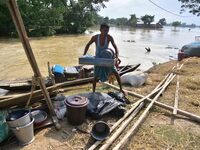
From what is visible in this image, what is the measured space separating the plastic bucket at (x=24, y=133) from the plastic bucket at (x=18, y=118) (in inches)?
1.9

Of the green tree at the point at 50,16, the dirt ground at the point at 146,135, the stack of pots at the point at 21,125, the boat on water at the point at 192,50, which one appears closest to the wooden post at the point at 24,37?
the dirt ground at the point at 146,135

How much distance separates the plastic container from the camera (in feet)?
11.0

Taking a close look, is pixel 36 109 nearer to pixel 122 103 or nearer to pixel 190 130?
pixel 122 103

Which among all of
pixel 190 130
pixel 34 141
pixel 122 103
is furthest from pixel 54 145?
pixel 190 130

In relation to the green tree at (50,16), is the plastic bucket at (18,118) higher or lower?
lower

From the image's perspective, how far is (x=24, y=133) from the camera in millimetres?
2914

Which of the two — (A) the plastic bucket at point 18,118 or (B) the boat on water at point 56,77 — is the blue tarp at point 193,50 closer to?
(B) the boat on water at point 56,77

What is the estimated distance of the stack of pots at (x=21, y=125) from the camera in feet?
9.34

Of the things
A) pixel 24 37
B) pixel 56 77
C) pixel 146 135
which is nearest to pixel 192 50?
pixel 56 77

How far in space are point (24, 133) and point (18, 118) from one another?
0.70 ft

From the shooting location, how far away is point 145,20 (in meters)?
68.5

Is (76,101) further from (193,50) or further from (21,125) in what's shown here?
(193,50)

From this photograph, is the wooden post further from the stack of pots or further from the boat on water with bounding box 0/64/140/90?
the boat on water with bounding box 0/64/140/90

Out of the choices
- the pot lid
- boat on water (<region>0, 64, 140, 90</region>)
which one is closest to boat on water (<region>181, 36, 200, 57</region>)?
boat on water (<region>0, 64, 140, 90</region>)
